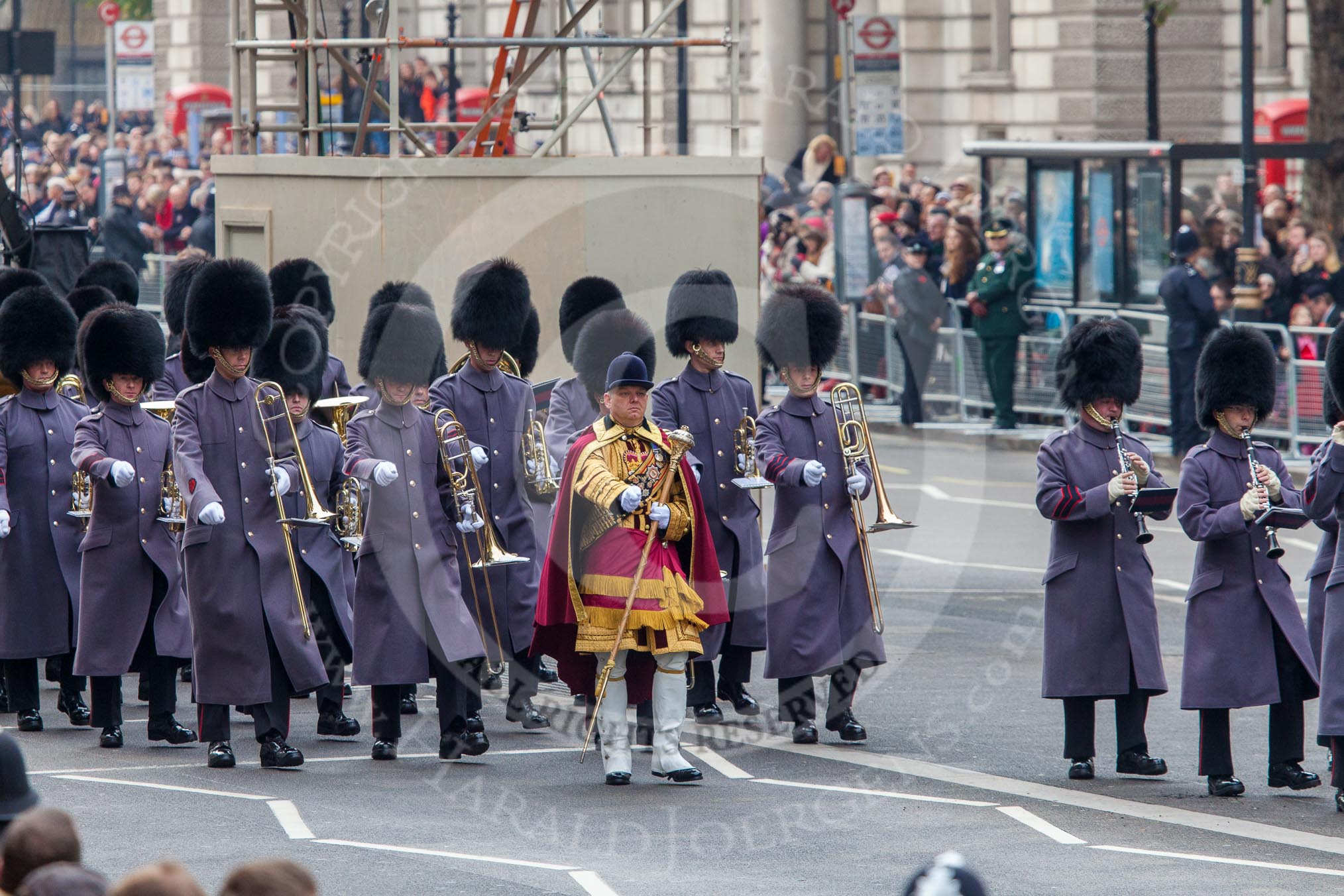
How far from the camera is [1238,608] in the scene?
898 centimetres

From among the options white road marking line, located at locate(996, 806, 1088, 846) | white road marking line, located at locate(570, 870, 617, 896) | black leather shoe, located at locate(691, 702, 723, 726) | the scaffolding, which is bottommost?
white road marking line, located at locate(570, 870, 617, 896)

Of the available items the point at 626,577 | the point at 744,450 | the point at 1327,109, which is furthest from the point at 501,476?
the point at 1327,109

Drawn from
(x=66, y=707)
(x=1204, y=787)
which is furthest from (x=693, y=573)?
(x=66, y=707)

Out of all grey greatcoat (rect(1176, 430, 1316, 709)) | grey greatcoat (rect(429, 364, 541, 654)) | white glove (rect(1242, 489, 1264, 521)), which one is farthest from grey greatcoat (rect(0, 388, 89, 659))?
white glove (rect(1242, 489, 1264, 521))

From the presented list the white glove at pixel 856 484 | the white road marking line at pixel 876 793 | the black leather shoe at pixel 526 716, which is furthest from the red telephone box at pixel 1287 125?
the white road marking line at pixel 876 793

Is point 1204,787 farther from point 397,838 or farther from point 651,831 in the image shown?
point 397,838

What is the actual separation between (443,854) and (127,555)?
105 inches

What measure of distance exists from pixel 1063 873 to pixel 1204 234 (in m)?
13.6

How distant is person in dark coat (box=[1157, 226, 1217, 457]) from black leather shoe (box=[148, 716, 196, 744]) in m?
10.4

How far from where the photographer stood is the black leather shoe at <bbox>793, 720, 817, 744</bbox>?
9.99 meters

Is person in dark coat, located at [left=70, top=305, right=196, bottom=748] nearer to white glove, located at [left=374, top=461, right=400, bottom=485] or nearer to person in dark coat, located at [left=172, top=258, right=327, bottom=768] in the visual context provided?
person in dark coat, located at [left=172, top=258, right=327, bottom=768]

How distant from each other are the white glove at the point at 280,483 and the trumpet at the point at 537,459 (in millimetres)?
1290

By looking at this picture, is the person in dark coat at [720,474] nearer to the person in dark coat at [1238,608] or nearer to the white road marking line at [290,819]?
the person in dark coat at [1238,608]

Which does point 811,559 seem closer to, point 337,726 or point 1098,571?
point 1098,571
